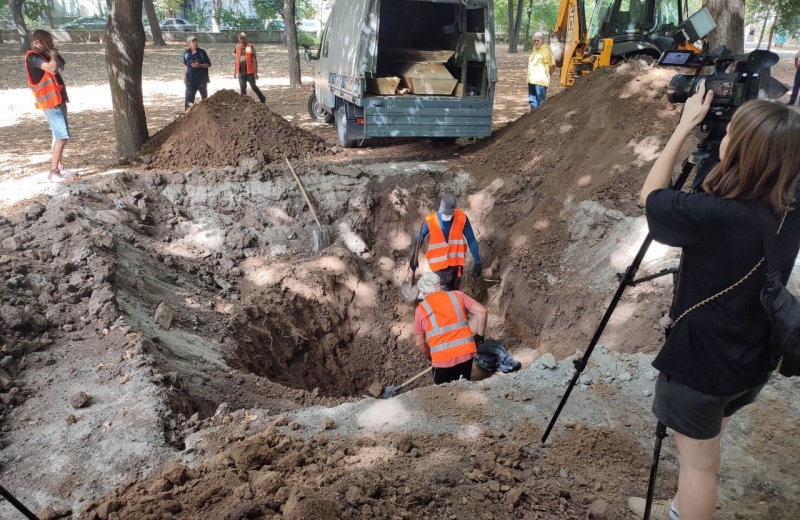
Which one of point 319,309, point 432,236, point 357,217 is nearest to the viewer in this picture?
point 432,236

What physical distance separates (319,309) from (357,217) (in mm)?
1890

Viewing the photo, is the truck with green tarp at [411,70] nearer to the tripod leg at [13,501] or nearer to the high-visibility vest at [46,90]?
the high-visibility vest at [46,90]

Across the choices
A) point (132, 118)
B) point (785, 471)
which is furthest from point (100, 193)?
point (785, 471)

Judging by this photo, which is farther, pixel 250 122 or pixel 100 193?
pixel 250 122

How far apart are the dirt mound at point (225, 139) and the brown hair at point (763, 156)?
7.46 m

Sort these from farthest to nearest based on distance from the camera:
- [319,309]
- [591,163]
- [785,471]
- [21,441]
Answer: [591,163] → [319,309] → [21,441] → [785,471]

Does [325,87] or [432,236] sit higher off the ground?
[325,87]

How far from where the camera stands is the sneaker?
2.63 m

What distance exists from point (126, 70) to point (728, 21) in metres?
9.93

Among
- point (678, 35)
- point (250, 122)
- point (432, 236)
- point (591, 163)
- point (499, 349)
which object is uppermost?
point (678, 35)

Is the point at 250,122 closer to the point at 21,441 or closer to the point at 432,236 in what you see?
the point at 432,236

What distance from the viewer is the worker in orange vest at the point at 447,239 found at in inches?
233

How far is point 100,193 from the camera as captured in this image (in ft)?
23.3

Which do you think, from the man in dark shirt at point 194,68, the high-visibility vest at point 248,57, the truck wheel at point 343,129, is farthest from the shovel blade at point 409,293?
the high-visibility vest at point 248,57
